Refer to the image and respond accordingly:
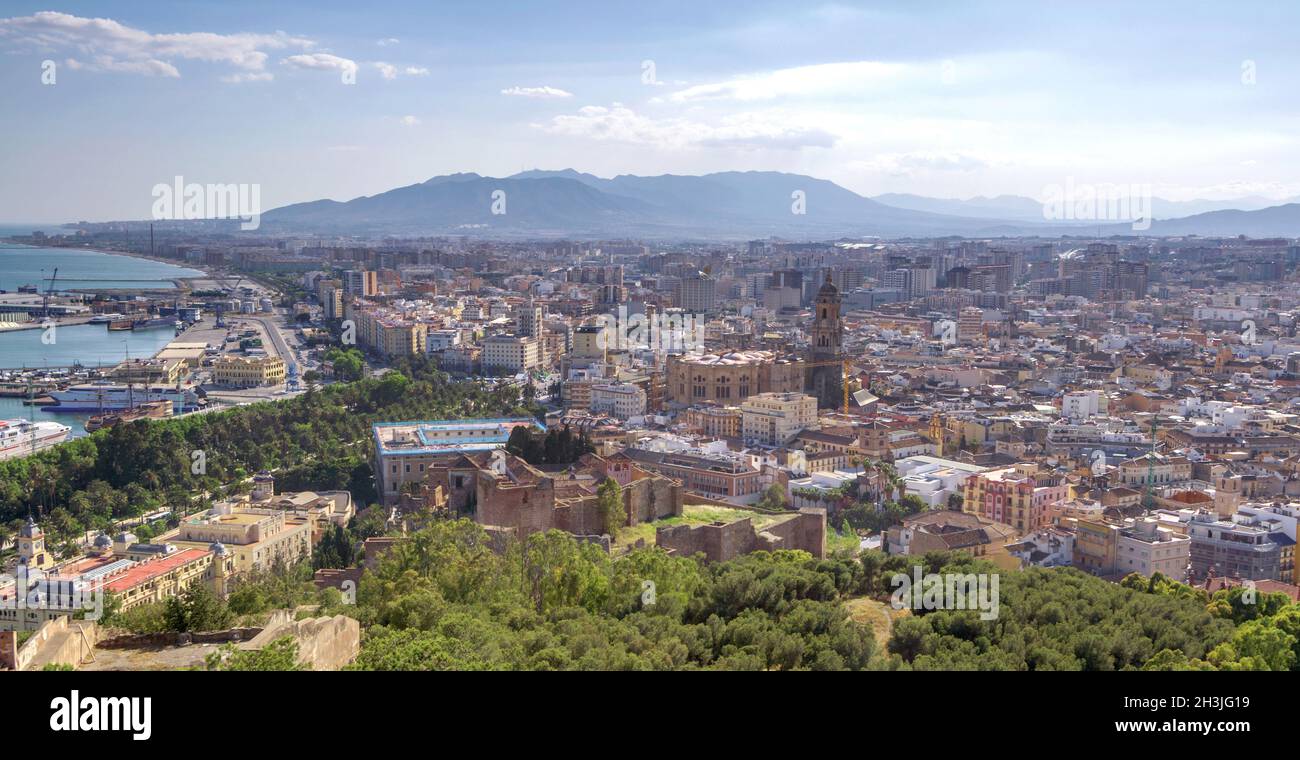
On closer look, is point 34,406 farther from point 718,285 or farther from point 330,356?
point 718,285

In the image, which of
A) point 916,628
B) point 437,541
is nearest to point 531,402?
point 437,541

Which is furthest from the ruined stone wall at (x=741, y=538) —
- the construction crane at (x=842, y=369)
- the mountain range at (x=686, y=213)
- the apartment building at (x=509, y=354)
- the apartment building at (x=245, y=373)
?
the mountain range at (x=686, y=213)

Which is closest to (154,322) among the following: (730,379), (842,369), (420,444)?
(730,379)

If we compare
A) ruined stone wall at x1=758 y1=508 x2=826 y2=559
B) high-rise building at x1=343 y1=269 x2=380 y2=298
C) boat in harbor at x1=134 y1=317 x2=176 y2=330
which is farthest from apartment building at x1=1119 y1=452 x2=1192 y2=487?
high-rise building at x1=343 y1=269 x2=380 y2=298

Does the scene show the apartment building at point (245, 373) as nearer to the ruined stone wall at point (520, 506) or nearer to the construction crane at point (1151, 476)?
the ruined stone wall at point (520, 506)

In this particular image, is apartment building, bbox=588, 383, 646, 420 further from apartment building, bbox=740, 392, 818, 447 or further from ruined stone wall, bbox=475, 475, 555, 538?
ruined stone wall, bbox=475, 475, 555, 538
